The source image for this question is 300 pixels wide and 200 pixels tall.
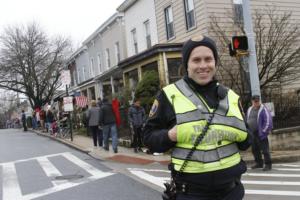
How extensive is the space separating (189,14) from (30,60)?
91.7 feet

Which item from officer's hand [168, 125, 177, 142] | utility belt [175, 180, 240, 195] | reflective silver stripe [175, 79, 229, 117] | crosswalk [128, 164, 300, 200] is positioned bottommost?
crosswalk [128, 164, 300, 200]

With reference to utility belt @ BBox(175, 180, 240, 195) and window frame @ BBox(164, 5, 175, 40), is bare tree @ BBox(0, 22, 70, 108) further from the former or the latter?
utility belt @ BBox(175, 180, 240, 195)

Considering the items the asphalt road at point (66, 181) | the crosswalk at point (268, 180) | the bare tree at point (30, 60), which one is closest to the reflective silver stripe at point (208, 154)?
the crosswalk at point (268, 180)

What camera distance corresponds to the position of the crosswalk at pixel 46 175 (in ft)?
32.9

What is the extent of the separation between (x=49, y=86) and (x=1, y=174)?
38.5 meters

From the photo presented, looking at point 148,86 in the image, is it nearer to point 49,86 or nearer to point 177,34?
point 177,34

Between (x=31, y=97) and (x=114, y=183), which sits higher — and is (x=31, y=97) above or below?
above

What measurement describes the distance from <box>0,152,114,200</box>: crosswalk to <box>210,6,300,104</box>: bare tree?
686 centimetres

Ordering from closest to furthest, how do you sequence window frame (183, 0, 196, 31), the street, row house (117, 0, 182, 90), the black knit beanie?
the black knit beanie, the street, row house (117, 0, 182, 90), window frame (183, 0, 196, 31)

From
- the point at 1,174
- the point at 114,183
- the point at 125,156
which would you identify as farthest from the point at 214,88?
the point at 125,156

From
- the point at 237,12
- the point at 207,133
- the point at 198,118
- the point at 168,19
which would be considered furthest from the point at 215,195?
the point at 168,19

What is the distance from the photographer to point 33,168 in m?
14.2

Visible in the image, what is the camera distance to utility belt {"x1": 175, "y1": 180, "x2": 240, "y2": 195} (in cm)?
309

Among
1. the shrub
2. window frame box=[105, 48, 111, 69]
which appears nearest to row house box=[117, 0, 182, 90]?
the shrub
